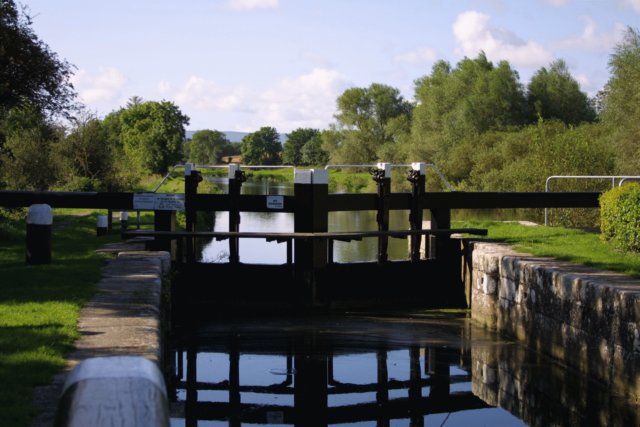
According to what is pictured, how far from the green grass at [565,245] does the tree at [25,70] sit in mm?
6443

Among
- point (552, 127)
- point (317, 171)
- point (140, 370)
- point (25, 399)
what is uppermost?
point (552, 127)

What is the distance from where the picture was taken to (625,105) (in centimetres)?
2745

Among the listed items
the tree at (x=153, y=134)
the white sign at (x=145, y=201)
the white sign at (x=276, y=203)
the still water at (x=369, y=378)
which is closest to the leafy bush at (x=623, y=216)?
the still water at (x=369, y=378)

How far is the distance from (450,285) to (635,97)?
17.7 m

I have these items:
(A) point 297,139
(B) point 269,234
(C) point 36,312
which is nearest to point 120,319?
(C) point 36,312

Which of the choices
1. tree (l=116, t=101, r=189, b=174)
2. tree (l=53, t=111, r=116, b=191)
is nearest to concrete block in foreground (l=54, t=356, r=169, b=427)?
tree (l=53, t=111, r=116, b=191)

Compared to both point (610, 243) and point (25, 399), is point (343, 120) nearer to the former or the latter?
point (610, 243)

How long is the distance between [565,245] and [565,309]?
8.80ft

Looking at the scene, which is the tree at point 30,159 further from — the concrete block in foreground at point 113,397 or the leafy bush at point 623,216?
the concrete block in foreground at point 113,397

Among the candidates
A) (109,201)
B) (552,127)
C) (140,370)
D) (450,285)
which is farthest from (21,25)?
(552,127)

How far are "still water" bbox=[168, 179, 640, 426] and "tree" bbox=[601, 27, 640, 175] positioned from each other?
1775cm

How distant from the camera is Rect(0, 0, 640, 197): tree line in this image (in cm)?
1416

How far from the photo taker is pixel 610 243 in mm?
10789

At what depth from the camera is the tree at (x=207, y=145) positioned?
463ft
